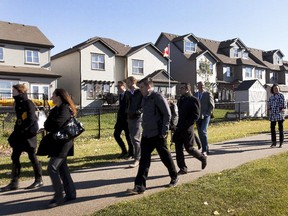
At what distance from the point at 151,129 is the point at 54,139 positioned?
61.4 inches

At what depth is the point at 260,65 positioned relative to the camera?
5347 centimetres

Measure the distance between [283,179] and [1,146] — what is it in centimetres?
945

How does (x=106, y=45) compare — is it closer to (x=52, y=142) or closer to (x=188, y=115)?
(x=188, y=115)

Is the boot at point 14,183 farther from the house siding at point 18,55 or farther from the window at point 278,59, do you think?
the window at point 278,59

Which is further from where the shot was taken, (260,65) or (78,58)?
(260,65)

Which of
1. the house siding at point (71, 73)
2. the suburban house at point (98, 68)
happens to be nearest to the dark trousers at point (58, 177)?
the suburban house at point (98, 68)

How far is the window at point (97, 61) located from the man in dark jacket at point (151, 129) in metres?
29.5

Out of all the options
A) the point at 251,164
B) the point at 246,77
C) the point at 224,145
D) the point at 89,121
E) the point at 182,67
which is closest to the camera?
the point at 251,164

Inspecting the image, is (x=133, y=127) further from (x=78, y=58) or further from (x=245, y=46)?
(x=245, y=46)

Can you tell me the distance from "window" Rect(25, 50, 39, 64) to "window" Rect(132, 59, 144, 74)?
32.4 feet

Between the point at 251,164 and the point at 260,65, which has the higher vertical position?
the point at 260,65

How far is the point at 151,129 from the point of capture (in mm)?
6078

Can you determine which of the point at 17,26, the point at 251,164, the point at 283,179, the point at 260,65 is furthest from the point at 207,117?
the point at 260,65

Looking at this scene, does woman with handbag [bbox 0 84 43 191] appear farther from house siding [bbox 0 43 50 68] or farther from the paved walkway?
house siding [bbox 0 43 50 68]
